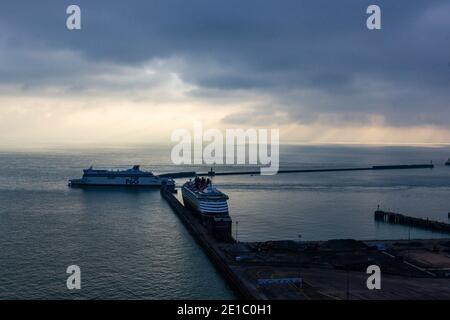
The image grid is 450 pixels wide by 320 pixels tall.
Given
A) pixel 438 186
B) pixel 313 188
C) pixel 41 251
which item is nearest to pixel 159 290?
pixel 41 251

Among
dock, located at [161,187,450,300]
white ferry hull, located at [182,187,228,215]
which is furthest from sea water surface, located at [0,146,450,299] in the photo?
white ferry hull, located at [182,187,228,215]

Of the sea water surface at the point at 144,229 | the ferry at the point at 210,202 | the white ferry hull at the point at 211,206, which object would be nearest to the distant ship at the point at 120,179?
the sea water surface at the point at 144,229

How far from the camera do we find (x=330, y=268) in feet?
133

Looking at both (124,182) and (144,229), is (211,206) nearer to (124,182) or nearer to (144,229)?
(144,229)

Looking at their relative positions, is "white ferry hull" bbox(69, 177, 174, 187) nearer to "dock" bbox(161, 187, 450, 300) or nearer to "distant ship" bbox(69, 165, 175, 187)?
"distant ship" bbox(69, 165, 175, 187)

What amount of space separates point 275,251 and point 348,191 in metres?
67.7

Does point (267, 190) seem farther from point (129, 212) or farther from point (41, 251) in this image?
point (41, 251)

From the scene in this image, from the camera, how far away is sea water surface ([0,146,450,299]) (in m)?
38.9

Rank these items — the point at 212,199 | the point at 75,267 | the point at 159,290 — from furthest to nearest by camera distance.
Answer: the point at 212,199 → the point at 75,267 → the point at 159,290

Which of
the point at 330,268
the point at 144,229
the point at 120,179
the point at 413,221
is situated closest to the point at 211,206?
the point at 144,229

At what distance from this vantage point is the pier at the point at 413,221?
220 ft

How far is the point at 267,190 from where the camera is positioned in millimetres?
109500
